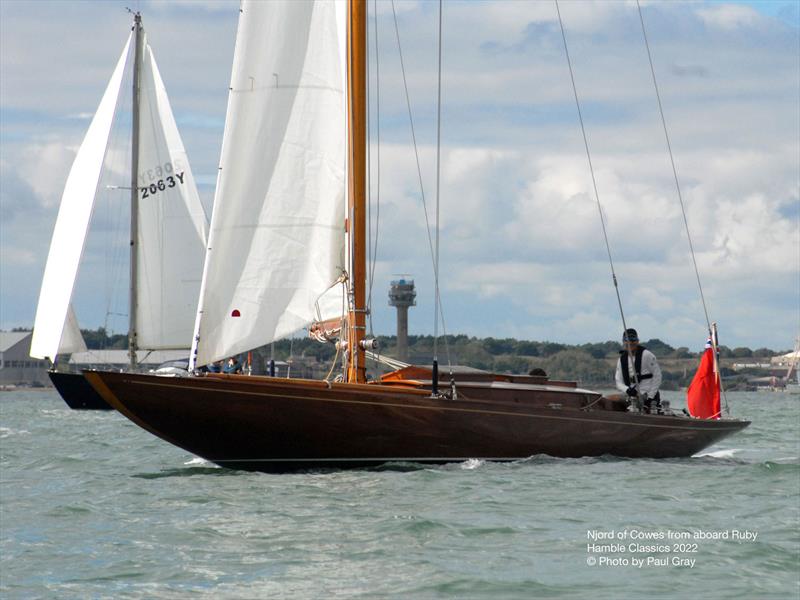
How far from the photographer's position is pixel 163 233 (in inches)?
1528

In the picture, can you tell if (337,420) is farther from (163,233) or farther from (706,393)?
(163,233)

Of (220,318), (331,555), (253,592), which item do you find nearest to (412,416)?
(220,318)

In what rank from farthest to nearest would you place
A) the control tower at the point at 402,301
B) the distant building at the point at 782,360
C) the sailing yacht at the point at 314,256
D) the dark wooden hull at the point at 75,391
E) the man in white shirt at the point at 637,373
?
the distant building at the point at 782,360
the control tower at the point at 402,301
the dark wooden hull at the point at 75,391
the man in white shirt at the point at 637,373
the sailing yacht at the point at 314,256

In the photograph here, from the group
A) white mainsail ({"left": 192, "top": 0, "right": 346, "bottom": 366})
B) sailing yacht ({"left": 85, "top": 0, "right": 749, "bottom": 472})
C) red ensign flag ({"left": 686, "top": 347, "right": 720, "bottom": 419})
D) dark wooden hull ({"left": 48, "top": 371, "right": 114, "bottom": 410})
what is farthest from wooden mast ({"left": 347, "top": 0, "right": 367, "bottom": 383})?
dark wooden hull ({"left": 48, "top": 371, "right": 114, "bottom": 410})

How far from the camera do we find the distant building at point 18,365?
12332 cm

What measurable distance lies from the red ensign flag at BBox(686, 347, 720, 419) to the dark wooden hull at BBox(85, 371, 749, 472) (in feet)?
10.0

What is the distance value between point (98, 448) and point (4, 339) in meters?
106

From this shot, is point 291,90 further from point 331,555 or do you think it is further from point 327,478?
point 331,555

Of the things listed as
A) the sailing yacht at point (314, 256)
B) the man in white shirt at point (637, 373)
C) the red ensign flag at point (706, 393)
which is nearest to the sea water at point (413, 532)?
the sailing yacht at point (314, 256)

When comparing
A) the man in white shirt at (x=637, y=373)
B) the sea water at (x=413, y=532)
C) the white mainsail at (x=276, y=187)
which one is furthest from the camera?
the man in white shirt at (x=637, y=373)

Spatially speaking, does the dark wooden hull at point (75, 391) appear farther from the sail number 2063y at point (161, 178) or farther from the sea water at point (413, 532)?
the sea water at point (413, 532)

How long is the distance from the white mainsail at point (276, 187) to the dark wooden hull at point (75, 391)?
61.0 feet

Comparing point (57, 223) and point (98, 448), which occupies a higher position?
point (57, 223)

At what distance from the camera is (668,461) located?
19453 millimetres
